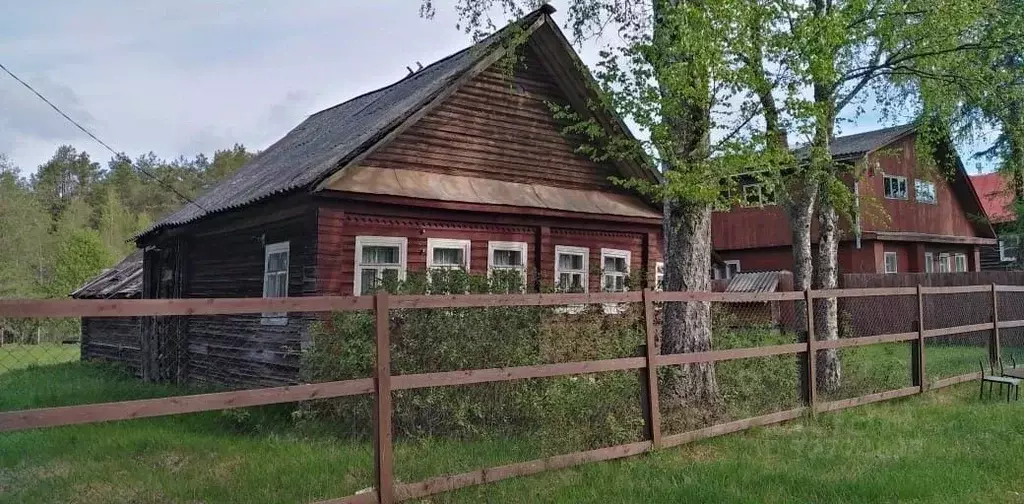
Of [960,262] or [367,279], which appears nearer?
[367,279]

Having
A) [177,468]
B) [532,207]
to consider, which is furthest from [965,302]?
[177,468]

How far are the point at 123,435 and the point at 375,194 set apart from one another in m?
4.78

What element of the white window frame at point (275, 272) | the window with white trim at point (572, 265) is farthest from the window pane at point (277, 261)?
the window with white trim at point (572, 265)

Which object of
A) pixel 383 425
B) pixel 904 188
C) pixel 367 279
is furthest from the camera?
pixel 904 188

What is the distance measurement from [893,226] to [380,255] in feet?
73.1

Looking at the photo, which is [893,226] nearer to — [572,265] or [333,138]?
[572,265]

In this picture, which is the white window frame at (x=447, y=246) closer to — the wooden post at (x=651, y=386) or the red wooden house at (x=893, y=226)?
the wooden post at (x=651, y=386)

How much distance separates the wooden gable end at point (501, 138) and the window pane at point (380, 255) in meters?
1.35

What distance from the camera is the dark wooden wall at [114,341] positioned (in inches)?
703

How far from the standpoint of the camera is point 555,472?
19.5ft

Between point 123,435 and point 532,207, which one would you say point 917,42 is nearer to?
point 532,207

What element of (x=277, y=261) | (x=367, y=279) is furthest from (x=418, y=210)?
(x=277, y=261)

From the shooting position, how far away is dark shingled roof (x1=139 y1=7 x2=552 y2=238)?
37.4 ft

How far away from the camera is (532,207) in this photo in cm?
1320
